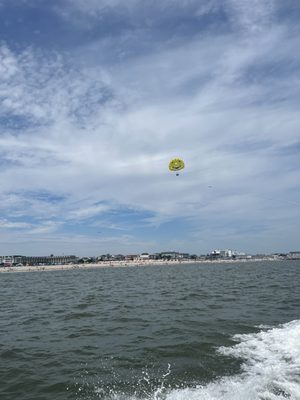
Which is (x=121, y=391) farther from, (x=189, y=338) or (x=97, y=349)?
(x=189, y=338)

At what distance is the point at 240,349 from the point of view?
598 inches

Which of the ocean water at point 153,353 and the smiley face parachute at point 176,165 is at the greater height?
the smiley face parachute at point 176,165

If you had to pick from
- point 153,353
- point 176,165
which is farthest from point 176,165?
point 153,353

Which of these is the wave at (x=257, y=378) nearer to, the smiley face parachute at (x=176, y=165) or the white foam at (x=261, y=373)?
the white foam at (x=261, y=373)

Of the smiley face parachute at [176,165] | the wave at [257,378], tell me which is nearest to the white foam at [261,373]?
the wave at [257,378]

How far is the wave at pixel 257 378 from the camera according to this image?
10.4m

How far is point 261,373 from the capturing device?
39.8 ft

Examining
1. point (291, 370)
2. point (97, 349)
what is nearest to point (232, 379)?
point (291, 370)

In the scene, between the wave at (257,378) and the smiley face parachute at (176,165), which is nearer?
the wave at (257,378)

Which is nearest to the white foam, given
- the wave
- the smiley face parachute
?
the wave

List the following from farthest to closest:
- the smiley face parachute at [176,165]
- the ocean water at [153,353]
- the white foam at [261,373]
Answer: the smiley face parachute at [176,165] → the ocean water at [153,353] → the white foam at [261,373]

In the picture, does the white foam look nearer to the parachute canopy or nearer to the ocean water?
the ocean water

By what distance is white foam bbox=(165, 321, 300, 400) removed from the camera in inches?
408

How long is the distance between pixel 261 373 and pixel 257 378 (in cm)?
53
